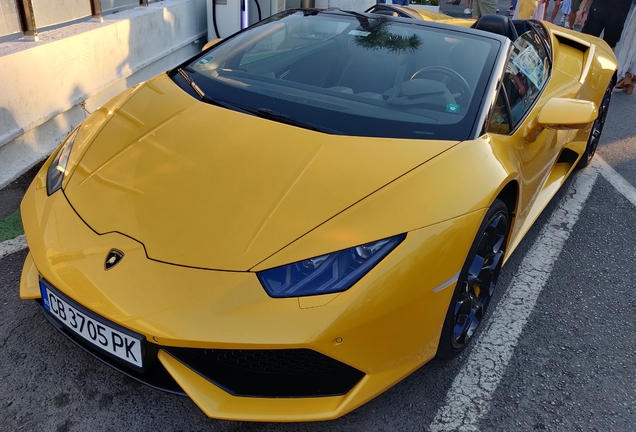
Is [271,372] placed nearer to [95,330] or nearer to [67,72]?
[95,330]

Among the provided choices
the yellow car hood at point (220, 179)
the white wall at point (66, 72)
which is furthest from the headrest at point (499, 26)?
the white wall at point (66, 72)

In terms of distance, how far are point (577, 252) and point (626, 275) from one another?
27 centimetres

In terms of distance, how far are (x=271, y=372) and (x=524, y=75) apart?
2.01 metres

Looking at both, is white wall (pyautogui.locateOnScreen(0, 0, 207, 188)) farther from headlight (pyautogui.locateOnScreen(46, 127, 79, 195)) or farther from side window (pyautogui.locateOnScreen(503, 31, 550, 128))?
side window (pyautogui.locateOnScreen(503, 31, 550, 128))

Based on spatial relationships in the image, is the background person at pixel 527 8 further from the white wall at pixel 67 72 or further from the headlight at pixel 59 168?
the headlight at pixel 59 168

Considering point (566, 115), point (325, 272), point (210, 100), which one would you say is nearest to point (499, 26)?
point (566, 115)

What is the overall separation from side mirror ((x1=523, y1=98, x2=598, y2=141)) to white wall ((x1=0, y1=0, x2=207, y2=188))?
9.47ft

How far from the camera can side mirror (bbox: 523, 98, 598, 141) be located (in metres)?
2.30

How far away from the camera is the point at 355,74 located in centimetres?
255

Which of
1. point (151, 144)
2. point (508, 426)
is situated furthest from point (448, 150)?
point (151, 144)

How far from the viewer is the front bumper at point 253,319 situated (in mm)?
1490

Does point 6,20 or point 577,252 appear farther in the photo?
point 6,20

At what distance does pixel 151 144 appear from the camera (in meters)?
2.10

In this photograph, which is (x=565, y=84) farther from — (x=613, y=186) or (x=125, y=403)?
(x=125, y=403)
